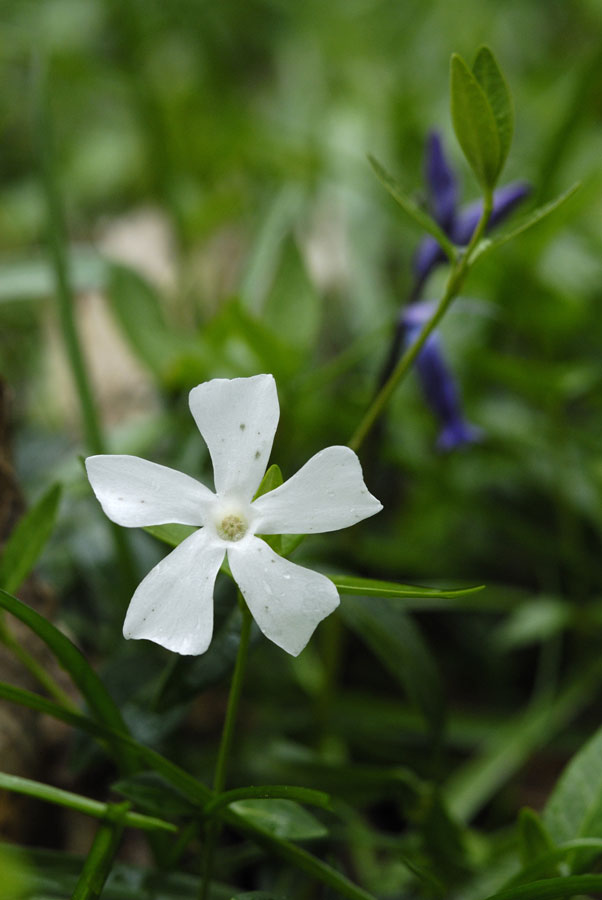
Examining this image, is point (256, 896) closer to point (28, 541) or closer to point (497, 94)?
point (28, 541)

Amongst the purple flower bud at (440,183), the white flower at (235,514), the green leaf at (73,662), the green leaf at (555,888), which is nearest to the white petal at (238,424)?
the white flower at (235,514)

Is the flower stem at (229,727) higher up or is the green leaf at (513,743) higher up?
the green leaf at (513,743)

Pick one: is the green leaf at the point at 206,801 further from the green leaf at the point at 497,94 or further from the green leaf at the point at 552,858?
the green leaf at the point at 497,94

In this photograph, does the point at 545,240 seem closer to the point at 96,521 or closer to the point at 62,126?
the point at 96,521

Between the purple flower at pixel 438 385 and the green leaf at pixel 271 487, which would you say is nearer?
the green leaf at pixel 271 487

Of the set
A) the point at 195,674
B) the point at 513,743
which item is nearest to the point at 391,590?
the point at 195,674

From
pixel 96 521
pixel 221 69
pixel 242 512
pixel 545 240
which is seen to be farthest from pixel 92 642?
pixel 221 69

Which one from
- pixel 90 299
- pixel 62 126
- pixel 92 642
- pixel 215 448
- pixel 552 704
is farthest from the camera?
pixel 62 126
